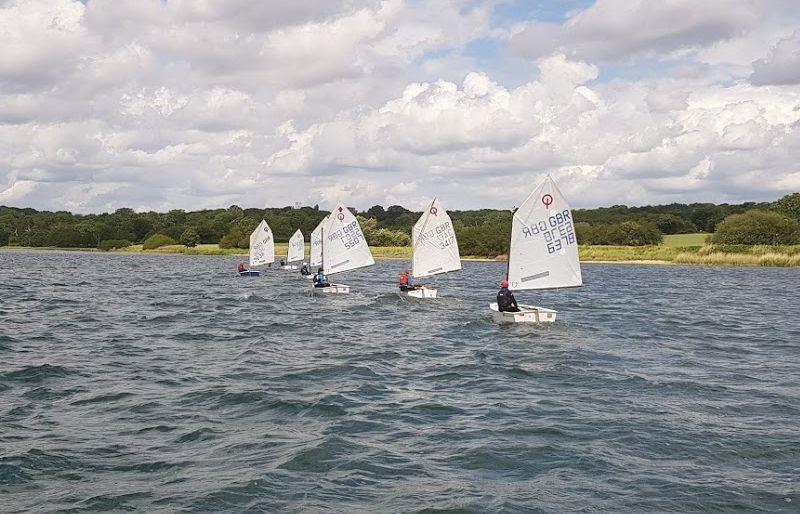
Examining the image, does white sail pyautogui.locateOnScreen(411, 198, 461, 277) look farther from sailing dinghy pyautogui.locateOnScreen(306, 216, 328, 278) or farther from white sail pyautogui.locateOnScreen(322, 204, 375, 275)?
sailing dinghy pyautogui.locateOnScreen(306, 216, 328, 278)

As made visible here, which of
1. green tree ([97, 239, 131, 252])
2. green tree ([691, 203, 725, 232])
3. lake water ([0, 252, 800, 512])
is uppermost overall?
green tree ([691, 203, 725, 232])

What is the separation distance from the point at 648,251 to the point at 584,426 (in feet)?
332

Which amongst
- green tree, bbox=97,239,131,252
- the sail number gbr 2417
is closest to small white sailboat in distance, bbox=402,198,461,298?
the sail number gbr 2417

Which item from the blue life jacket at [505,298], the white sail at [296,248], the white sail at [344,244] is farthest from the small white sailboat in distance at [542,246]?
the white sail at [296,248]

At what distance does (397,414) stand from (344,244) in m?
34.2

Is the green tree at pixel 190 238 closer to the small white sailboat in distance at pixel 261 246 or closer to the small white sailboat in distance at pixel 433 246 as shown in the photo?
the small white sailboat in distance at pixel 261 246

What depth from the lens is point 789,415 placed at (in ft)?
60.2

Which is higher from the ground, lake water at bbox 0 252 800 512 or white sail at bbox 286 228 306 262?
white sail at bbox 286 228 306 262

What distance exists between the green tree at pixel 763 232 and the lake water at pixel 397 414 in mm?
73546

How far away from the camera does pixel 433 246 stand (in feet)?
157

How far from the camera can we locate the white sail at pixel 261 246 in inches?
3541

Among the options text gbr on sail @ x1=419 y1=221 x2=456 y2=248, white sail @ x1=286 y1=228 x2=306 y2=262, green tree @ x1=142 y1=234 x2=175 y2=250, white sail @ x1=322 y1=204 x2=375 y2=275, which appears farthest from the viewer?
green tree @ x1=142 y1=234 x2=175 y2=250

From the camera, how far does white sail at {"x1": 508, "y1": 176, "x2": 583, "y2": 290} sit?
34781 millimetres

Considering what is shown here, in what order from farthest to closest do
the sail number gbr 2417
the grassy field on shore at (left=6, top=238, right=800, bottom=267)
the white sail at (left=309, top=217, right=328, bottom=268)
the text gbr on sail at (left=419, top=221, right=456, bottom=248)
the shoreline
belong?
the grassy field on shore at (left=6, top=238, right=800, bottom=267) → the shoreline → the white sail at (left=309, top=217, right=328, bottom=268) → the text gbr on sail at (left=419, top=221, right=456, bottom=248) → the sail number gbr 2417
